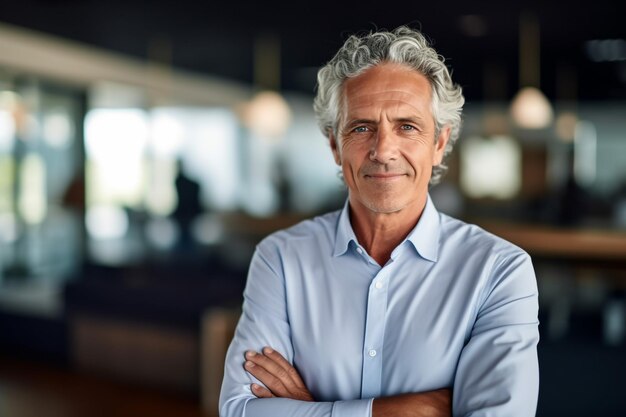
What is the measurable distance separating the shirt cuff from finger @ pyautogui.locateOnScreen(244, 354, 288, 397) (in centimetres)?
14

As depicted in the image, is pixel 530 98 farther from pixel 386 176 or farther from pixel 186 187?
pixel 386 176

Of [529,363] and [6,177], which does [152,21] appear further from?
[529,363]

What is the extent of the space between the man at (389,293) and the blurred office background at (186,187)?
11.0 inches

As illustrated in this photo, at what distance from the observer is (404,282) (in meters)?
1.51

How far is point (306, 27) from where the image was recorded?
692 cm

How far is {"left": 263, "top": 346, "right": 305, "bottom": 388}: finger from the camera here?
1.49 meters

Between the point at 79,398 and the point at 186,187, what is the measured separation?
2.91m

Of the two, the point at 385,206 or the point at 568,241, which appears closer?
the point at 385,206

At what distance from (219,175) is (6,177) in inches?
262

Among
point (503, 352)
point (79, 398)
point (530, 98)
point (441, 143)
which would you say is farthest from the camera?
point (530, 98)

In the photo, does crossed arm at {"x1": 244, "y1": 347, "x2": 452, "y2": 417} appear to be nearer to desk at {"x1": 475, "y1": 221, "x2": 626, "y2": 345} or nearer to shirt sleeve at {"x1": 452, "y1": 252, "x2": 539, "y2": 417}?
shirt sleeve at {"x1": 452, "y1": 252, "x2": 539, "y2": 417}

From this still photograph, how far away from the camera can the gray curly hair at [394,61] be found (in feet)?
4.82

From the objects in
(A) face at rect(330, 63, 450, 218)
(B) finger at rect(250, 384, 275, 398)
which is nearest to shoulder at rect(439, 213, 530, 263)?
(A) face at rect(330, 63, 450, 218)

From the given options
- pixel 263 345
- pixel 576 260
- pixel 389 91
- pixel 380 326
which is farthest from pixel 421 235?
pixel 576 260
